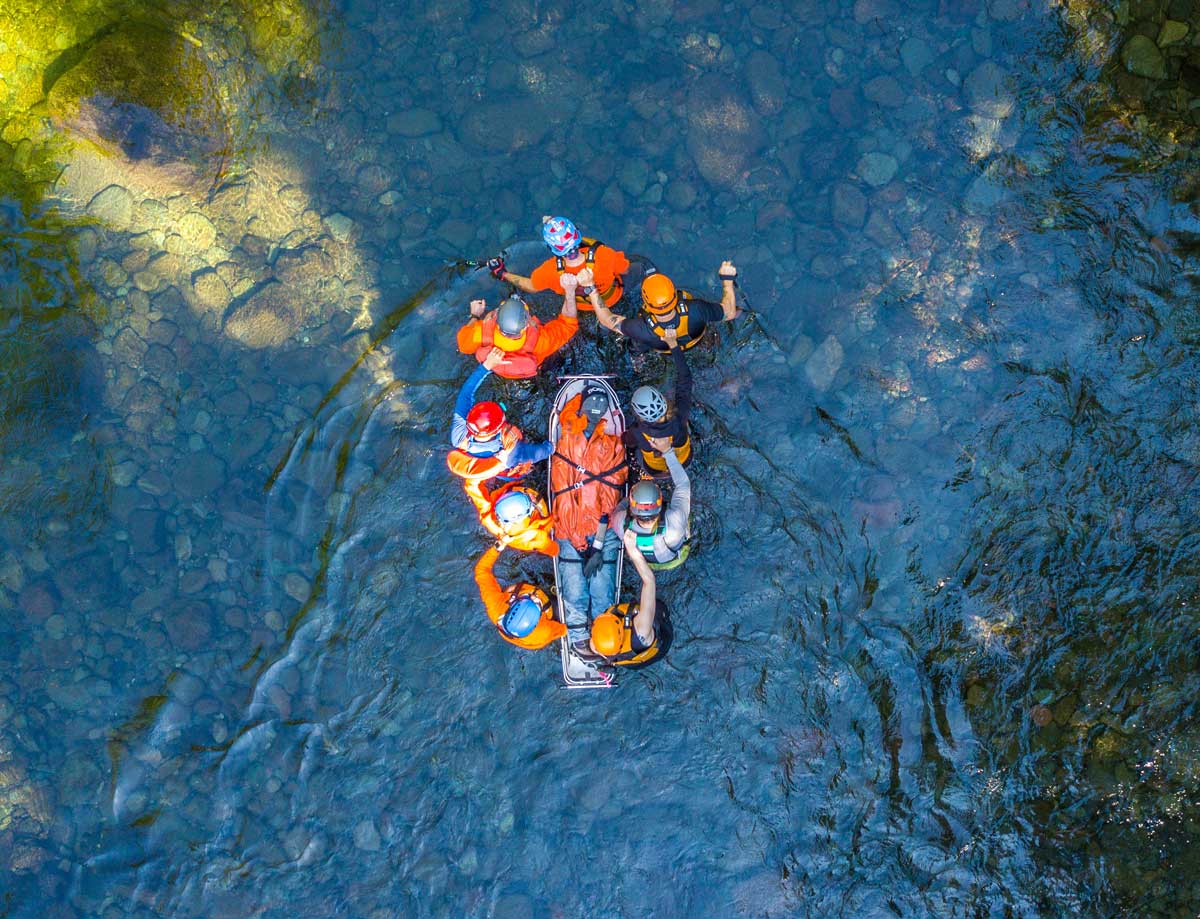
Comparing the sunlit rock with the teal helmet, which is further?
the sunlit rock

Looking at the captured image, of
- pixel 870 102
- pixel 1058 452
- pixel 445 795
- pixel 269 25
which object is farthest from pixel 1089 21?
pixel 445 795

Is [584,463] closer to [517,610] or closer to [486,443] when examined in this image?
[486,443]

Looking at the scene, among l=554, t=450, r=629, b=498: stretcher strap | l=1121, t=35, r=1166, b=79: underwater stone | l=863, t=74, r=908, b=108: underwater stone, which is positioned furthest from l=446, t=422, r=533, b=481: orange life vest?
l=1121, t=35, r=1166, b=79: underwater stone

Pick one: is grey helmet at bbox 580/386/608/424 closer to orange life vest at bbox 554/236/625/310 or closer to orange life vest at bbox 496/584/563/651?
orange life vest at bbox 554/236/625/310

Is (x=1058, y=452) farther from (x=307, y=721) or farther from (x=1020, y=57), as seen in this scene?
(x=307, y=721)

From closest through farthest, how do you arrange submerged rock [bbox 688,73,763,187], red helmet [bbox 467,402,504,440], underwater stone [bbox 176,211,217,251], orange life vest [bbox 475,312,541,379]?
red helmet [bbox 467,402,504,440] < orange life vest [bbox 475,312,541,379] < submerged rock [bbox 688,73,763,187] < underwater stone [bbox 176,211,217,251]

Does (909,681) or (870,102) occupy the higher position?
(870,102)
